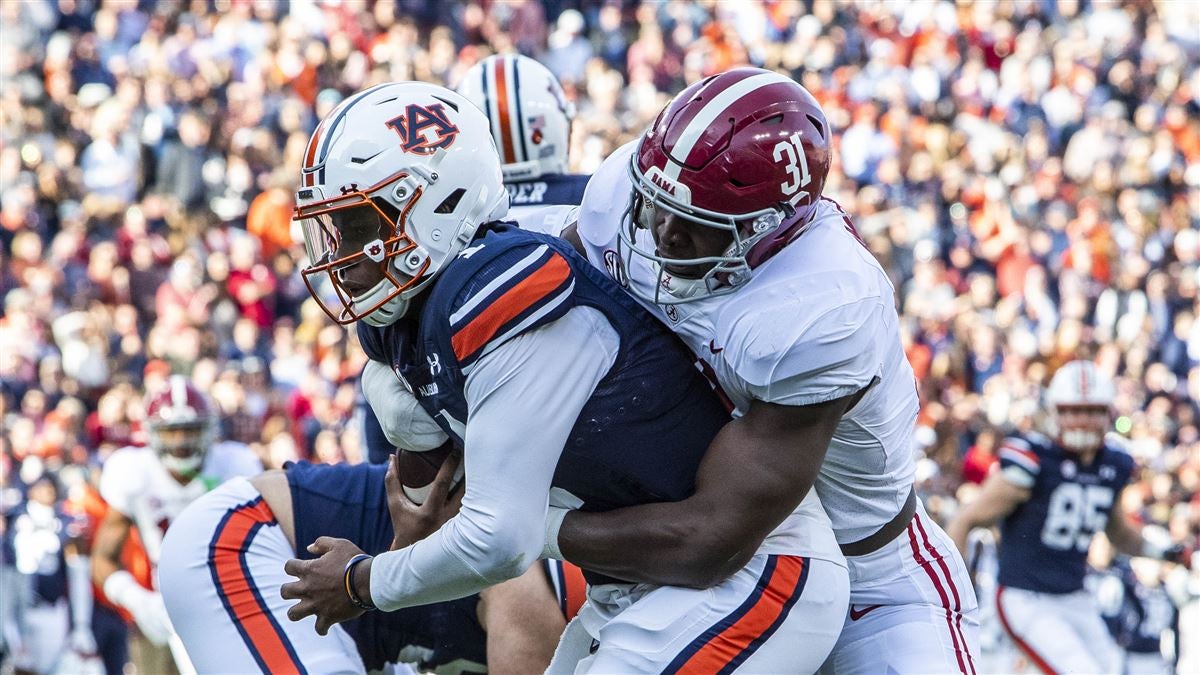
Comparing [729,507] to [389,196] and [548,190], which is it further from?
[548,190]

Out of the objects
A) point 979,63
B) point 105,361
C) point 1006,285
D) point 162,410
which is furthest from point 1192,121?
point 162,410

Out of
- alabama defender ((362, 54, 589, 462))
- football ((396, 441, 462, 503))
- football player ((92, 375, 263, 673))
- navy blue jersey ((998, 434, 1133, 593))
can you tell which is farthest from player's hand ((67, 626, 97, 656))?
football ((396, 441, 462, 503))

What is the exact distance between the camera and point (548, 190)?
17.1 ft

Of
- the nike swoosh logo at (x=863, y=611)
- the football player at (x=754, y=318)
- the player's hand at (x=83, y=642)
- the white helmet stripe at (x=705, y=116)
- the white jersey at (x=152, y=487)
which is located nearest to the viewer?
the football player at (x=754, y=318)

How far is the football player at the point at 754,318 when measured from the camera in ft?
10.0

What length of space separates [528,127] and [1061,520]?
341 centimetres

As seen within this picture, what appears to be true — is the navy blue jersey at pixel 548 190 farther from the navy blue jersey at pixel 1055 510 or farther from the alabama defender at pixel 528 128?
the navy blue jersey at pixel 1055 510

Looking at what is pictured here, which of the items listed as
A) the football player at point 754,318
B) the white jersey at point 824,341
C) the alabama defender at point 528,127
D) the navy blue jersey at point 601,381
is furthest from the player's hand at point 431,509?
the alabama defender at point 528,127

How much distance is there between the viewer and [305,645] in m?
3.96

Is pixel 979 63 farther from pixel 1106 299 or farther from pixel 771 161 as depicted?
pixel 771 161

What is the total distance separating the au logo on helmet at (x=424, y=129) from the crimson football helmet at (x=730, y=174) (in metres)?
0.37

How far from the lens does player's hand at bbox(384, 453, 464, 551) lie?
129 inches

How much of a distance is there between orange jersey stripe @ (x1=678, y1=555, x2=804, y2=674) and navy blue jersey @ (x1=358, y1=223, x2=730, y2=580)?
24 centimetres

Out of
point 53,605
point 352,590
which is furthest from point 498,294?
point 53,605
